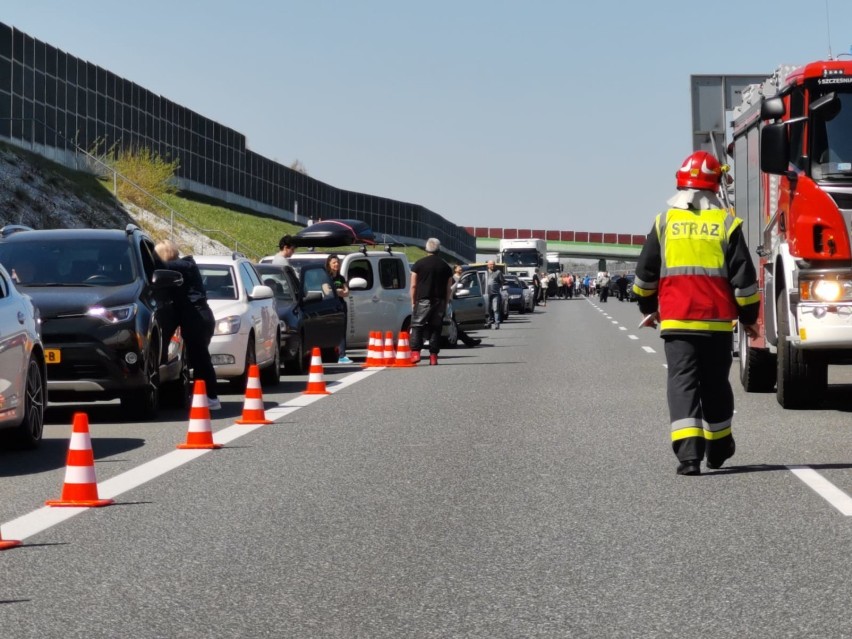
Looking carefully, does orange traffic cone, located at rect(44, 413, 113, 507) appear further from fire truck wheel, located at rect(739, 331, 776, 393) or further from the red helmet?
fire truck wheel, located at rect(739, 331, 776, 393)

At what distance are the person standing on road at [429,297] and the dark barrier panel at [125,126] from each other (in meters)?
24.8

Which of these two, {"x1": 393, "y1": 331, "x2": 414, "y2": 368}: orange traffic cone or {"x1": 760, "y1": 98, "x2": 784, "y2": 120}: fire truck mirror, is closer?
{"x1": 760, "y1": 98, "x2": 784, "y2": 120}: fire truck mirror

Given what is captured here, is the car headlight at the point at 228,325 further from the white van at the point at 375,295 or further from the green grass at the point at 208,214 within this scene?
the green grass at the point at 208,214

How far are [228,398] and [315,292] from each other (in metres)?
4.92

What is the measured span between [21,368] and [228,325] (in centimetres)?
612

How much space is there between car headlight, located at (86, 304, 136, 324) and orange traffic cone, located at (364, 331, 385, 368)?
877 centimetres

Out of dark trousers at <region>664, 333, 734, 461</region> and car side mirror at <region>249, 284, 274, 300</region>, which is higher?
car side mirror at <region>249, 284, 274, 300</region>

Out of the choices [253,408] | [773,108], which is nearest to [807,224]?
[773,108]

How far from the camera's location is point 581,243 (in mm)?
167875

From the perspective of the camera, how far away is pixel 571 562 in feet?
24.2

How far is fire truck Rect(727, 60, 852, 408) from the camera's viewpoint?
44.7ft

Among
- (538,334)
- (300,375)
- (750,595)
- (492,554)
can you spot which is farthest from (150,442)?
(538,334)

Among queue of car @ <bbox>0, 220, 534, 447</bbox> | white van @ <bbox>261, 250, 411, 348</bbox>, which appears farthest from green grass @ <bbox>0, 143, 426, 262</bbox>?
queue of car @ <bbox>0, 220, 534, 447</bbox>

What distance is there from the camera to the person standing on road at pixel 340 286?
78.3 feet
